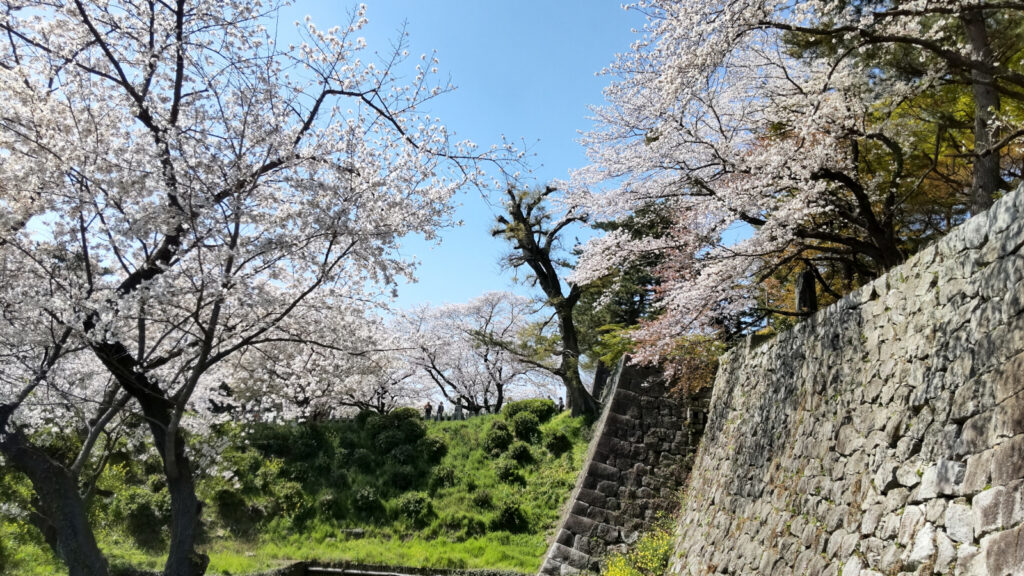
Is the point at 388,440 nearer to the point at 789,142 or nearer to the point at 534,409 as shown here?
the point at 534,409

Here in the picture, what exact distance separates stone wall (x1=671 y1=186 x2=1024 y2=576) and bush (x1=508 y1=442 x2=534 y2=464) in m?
7.98

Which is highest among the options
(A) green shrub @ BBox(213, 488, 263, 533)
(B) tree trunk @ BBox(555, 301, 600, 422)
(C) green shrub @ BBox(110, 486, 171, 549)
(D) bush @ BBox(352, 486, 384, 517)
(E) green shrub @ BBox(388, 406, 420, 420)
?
(B) tree trunk @ BBox(555, 301, 600, 422)

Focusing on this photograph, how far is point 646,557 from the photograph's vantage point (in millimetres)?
9000

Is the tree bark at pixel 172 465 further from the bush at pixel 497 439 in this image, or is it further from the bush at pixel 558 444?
the bush at pixel 497 439

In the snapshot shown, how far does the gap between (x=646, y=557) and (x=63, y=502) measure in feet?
23.3

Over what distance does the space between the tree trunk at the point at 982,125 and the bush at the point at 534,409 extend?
1153cm

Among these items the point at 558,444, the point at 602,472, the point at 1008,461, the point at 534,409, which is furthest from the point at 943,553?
the point at 534,409

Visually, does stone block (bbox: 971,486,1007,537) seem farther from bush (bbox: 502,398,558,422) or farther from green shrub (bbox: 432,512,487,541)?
bush (bbox: 502,398,558,422)

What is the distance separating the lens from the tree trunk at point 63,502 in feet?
18.6

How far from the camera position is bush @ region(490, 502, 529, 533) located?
40.9 ft

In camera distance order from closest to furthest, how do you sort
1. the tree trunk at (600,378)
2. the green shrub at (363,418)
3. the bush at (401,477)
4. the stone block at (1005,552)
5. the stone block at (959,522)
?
the stone block at (1005,552), the stone block at (959,522), the bush at (401,477), the tree trunk at (600,378), the green shrub at (363,418)

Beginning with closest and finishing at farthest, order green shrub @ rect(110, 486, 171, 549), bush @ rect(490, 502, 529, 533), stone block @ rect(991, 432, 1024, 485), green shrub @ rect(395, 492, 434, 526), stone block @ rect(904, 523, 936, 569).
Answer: stone block @ rect(991, 432, 1024, 485), stone block @ rect(904, 523, 936, 569), green shrub @ rect(110, 486, 171, 549), bush @ rect(490, 502, 529, 533), green shrub @ rect(395, 492, 434, 526)

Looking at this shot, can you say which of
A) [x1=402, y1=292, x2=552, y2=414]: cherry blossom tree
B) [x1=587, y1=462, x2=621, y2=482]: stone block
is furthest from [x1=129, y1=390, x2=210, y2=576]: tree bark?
[x1=402, y1=292, x2=552, y2=414]: cherry blossom tree

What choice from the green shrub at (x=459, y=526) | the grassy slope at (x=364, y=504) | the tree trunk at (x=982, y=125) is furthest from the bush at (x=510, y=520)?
the tree trunk at (x=982, y=125)
